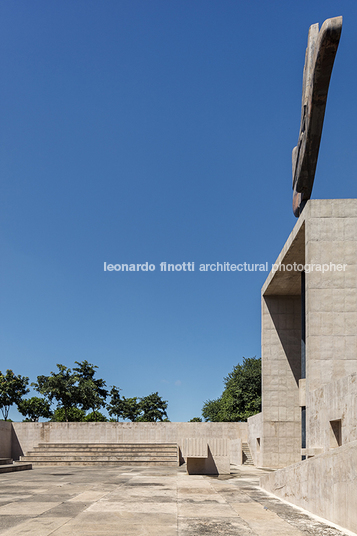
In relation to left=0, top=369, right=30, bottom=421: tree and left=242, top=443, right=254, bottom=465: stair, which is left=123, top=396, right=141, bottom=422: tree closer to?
left=0, top=369, right=30, bottom=421: tree

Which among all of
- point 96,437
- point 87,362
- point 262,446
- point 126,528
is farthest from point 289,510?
point 87,362

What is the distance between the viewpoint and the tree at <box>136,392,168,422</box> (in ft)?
188

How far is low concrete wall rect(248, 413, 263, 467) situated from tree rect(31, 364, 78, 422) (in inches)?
683

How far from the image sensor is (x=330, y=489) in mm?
8523

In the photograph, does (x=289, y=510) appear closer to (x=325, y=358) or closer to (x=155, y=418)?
(x=325, y=358)

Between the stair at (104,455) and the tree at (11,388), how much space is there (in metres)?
12.0

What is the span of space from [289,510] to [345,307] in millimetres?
8229

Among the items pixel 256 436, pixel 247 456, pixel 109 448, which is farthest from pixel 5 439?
pixel 256 436

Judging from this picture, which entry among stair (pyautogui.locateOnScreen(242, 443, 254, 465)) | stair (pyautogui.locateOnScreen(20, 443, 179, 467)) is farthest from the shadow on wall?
stair (pyautogui.locateOnScreen(20, 443, 179, 467))

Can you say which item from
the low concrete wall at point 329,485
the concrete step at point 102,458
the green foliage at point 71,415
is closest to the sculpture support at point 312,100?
the low concrete wall at point 329,485

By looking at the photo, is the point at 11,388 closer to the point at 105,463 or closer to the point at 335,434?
the point at 105,463

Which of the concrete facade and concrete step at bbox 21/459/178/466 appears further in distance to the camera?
concrete step at bbox 21/459/178/466

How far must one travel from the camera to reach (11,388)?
136ft

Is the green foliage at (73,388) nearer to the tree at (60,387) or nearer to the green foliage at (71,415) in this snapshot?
the tree at (60,387)
